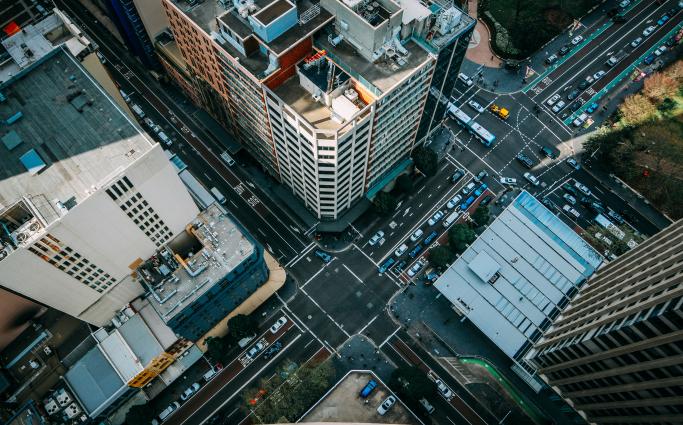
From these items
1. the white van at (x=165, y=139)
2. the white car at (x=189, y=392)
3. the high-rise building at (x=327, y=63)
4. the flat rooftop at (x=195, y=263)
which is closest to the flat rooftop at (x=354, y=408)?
the white car at (x=189, y=392)

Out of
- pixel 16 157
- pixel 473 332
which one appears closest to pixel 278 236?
pixel 473 332

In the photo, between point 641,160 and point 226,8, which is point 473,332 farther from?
point 226,8

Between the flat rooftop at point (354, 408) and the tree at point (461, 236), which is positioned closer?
the flat rooftop at point (354, 408)

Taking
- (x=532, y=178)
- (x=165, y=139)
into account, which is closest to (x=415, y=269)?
(x=532, y=178)

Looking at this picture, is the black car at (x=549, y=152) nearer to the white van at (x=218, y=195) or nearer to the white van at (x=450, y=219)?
the white van at (x=450, y=219)

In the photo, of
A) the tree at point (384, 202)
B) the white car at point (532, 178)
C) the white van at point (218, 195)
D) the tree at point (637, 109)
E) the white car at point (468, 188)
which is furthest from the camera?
the tree at point (637, 109)

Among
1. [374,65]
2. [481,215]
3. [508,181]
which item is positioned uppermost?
[374,65]

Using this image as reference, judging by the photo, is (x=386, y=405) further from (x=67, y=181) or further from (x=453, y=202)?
(x=67, y=181)
